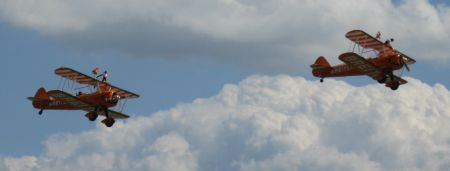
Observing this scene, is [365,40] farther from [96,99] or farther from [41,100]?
[41,100]

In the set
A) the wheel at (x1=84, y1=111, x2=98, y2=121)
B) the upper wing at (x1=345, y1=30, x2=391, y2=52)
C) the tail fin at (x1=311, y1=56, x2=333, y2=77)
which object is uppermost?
the tail fin at (x1=311, y1=56, x2=333, y2=77)

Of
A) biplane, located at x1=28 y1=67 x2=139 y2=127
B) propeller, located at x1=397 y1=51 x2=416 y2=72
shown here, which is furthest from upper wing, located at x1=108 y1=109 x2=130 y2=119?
propeller, located at x1=397 y1=51 x2=416 y2=72

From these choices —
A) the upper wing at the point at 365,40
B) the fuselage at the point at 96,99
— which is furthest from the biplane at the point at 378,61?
the fuselage at the point at 96,99

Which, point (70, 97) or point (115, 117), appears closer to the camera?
point (70, 97)

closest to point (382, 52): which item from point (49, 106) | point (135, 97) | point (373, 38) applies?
point (373, 38)

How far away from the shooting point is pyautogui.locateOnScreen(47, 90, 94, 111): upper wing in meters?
77.2

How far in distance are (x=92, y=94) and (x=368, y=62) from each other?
19459 mm

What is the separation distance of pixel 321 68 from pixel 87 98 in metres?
17.7

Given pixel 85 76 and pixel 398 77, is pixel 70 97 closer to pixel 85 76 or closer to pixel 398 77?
pixel 85 76

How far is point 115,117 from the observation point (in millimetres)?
83688

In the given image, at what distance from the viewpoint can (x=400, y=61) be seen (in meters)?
77.4

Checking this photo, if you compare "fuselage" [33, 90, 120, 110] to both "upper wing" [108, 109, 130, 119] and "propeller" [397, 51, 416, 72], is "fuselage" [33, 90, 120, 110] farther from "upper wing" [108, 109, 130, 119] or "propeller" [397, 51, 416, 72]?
"propeller" [397, 51, 416, 72]

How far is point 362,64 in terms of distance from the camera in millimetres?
77250

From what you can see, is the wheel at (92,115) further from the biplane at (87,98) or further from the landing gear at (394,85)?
the landing gear at (394,85)
